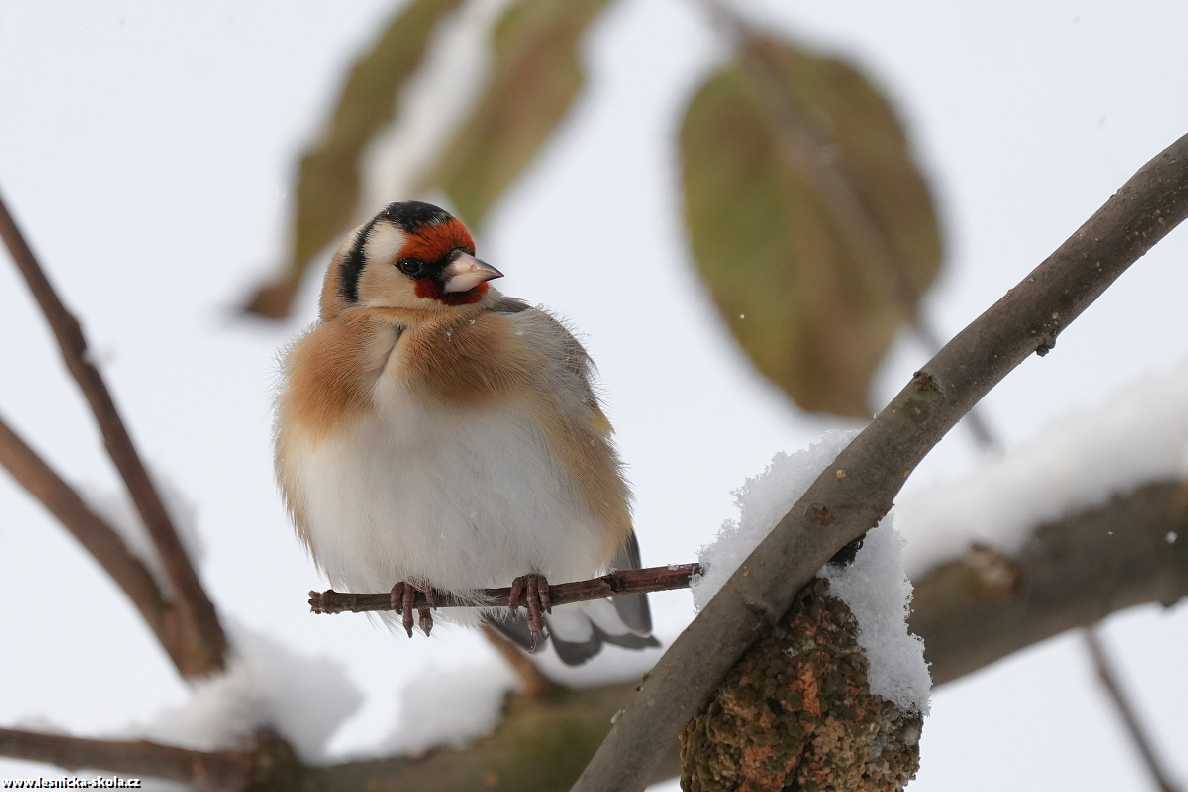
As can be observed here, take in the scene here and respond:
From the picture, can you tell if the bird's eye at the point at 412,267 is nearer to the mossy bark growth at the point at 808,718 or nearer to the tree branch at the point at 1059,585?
the tree branch at the point at 1059,585

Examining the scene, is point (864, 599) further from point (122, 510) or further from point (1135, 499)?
point (122, 510)

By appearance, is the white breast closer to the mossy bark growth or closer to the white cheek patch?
the white cheek patch

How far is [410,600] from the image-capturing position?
1.85 metres

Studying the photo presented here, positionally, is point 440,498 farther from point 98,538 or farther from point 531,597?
point 98,538

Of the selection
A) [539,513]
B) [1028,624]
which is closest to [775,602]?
[539,513]

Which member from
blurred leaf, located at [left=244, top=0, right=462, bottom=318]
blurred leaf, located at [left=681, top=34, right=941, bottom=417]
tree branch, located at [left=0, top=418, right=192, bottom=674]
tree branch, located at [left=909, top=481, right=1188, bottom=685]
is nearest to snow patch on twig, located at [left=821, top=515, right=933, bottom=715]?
blurred leaf, located at [left=681, top=34, right=941, bottom=417]

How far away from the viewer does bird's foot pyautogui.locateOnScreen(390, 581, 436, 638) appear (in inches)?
71.9

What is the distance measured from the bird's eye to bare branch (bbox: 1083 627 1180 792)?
1.18m

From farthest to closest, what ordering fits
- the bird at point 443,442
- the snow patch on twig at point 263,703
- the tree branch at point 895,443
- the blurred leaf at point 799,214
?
the snow patch on twig at point 263,703 < the bird at point 443,442 < the blurred leaf at point 799,214 < the tree branch at point 895,443

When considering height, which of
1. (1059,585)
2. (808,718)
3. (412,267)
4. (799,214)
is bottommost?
(1059,585)

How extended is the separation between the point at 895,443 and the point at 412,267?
1.20 m

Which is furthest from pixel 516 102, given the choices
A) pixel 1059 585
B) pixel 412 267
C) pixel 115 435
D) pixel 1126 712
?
pixel 1126 712

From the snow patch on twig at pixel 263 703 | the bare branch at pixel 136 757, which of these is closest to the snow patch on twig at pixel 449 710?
the snow patch on twig at pixel 263 703

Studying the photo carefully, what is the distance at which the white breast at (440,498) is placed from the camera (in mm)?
1776
